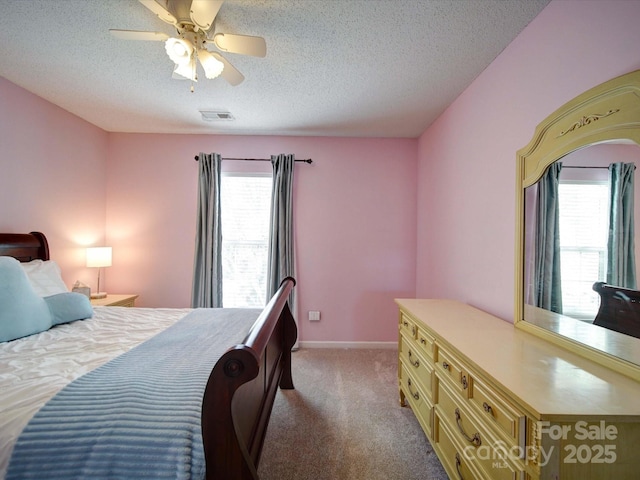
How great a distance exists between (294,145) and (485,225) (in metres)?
2.31

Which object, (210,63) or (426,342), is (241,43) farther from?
(426,342)

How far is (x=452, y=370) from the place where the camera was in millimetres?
1328

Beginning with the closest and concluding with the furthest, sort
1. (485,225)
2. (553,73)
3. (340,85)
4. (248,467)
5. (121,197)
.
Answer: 1. (248,467)
2. (553,73)
3. (485,225)
4. (340,85)
5. (121,197)

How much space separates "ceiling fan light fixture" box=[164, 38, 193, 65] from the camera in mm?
1435

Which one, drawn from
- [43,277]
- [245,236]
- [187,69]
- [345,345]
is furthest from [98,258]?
[345,345]

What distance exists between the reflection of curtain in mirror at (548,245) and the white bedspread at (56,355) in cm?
222

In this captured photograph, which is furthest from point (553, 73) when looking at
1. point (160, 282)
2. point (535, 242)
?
point (160, 282)

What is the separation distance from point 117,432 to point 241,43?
6.13 feet

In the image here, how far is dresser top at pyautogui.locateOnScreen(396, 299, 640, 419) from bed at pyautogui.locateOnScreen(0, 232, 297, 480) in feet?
2.91

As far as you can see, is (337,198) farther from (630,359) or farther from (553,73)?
(630,359)

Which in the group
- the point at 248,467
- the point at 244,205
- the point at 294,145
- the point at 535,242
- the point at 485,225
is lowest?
the point at 248,467

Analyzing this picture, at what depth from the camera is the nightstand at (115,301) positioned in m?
2.67

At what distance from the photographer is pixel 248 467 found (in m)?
0.93

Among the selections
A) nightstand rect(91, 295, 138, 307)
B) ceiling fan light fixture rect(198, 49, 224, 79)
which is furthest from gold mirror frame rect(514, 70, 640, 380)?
nightstand rect(91, 295, 138, 307)
